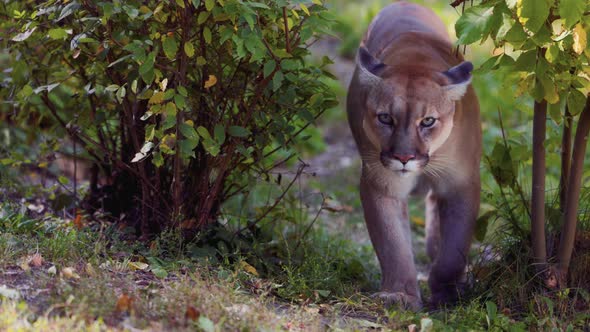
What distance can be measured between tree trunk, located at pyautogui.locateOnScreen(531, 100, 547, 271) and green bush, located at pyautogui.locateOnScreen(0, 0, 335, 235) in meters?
1.18

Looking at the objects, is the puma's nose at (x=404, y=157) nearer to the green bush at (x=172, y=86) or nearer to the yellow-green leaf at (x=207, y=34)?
the green bush at (x=172, y=86)

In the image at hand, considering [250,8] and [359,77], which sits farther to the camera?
[359,77]

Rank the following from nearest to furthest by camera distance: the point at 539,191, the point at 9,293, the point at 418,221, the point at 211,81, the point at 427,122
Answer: the point at 9,293 < the point at 211,81 < the point at 539,191 < the point at 427,122 < the point at 418,221

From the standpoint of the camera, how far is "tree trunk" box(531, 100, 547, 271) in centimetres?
476

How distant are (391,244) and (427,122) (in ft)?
2.63

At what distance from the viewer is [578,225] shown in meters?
5.05

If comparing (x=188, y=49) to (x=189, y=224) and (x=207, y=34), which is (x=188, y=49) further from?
(x=189, y=224)

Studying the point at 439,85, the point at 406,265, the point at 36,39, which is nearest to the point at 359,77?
the point at 439,85

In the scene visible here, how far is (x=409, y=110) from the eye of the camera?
4.98 m

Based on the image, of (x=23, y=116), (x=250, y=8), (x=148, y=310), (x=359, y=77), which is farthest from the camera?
(x=23, y=116)

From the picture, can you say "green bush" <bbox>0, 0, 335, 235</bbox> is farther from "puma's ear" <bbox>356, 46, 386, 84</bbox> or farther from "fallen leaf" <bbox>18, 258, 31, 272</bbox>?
"fallen leaf" <bbox>18, 258, 31, 272</bbox>

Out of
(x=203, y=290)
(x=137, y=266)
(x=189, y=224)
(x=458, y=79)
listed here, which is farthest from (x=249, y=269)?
(x=458, y=79)

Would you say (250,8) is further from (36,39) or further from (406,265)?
(406,265)

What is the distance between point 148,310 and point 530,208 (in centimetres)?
244
